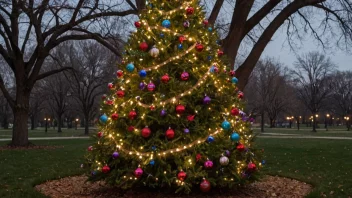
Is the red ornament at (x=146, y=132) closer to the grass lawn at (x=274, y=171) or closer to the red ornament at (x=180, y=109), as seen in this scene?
the red ornament at (x=180, y=109)

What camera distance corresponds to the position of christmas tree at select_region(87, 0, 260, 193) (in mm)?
6191

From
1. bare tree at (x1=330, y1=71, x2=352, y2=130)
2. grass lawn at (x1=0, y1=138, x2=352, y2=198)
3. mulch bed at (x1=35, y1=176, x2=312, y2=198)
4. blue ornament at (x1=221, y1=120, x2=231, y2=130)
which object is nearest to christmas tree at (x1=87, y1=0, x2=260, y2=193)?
blue ornament at (x1=221, y1=120, x2=231, y2=130)

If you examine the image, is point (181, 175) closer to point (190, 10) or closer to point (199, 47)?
point (199, 47)

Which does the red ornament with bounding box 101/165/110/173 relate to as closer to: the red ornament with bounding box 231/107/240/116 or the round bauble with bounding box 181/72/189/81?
the round bauble with bounding box 181/72/189/81

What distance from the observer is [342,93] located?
71.9 metres

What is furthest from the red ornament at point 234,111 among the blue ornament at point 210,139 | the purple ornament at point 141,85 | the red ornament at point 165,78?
the purple ornament at point 141,85

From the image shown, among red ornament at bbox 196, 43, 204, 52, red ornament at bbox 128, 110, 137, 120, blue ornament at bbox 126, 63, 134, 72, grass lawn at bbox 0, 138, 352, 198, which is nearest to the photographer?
red ornament at bbox 128, 110, 137, 120

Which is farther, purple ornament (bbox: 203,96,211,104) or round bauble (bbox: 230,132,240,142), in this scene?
purple ornament (bbox: 203,96,211,104)

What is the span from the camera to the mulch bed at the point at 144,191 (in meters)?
6.60

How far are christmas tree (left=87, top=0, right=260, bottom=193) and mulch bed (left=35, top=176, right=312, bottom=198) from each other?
0.99 feet

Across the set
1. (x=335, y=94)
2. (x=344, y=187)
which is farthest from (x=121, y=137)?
(x=335, y=94)

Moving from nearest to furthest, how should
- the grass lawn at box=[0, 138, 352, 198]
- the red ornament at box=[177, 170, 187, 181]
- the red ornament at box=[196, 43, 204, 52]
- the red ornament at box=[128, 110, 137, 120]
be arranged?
the red ornament at box=[177, 170, 187, 181] → the red ornament at box=[128, 110, 137, 120] → the red ornament at box=[196, 43, 204, 52] → the grass lawn at box=[0, 138, 352, 198]

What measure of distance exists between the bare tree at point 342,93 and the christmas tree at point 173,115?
6704cm

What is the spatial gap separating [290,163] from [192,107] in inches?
282
